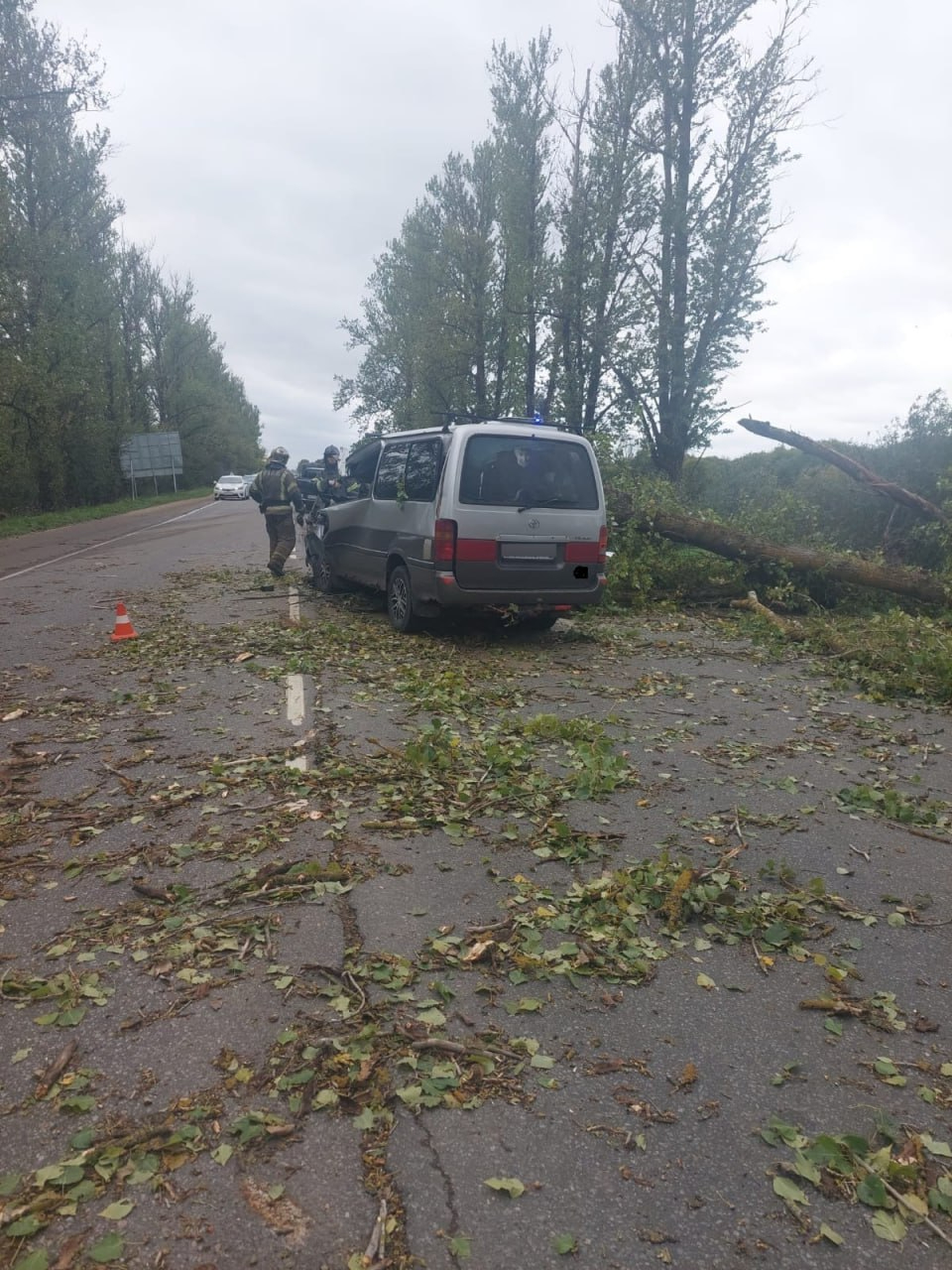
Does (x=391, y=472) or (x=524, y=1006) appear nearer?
(x=524, y=1006)

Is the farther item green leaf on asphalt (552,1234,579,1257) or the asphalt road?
the asphalt road

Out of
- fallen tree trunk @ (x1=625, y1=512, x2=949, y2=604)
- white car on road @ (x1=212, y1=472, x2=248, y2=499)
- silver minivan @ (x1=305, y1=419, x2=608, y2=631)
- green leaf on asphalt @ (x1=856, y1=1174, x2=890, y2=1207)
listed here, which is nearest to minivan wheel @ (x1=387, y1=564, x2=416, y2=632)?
silver minivan @ (x1=305, y1=419, x2=608, y2=631)

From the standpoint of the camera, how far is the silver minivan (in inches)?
332

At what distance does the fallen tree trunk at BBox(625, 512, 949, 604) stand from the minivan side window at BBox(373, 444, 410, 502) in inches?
176

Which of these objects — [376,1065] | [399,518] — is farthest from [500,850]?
[399,518]

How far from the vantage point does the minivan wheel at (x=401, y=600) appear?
9258 mm

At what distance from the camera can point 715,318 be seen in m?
19.4

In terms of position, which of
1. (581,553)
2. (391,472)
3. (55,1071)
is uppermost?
(391,472)

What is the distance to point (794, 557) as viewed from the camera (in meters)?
11.9

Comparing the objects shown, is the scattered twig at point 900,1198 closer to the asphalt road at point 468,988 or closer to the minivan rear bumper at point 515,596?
the asphalt road at point 468,988

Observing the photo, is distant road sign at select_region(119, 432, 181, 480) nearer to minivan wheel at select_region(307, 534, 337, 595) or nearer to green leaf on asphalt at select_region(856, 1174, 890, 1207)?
minivan wheel at select_region(307, 534, 337, 595)

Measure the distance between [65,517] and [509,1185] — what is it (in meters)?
34.3

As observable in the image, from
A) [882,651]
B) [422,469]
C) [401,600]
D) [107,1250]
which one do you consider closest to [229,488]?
[401,600]

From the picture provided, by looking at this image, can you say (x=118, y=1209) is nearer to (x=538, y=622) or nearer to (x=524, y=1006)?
(x=524, y=1006)
